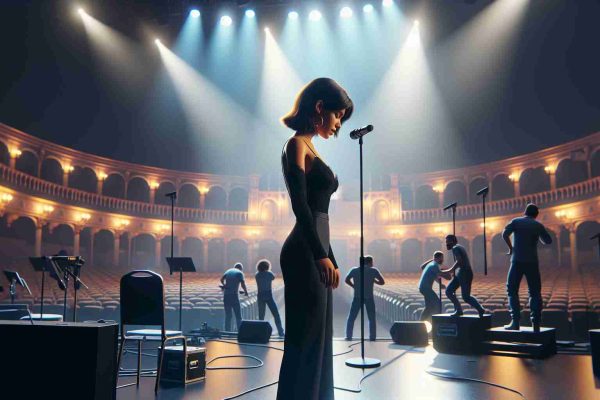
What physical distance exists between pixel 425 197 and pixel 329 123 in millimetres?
31292

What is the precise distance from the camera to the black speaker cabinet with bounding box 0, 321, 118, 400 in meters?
2.52

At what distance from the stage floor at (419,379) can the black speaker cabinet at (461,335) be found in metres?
0.26

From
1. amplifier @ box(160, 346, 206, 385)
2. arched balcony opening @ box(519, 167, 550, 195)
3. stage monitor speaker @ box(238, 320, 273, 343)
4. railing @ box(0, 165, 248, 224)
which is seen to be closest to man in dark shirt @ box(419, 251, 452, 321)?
stage monitor speaker @ box(238, 320, 273, 343)

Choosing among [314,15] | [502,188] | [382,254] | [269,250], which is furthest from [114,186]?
[502,188]

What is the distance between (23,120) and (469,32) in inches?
838

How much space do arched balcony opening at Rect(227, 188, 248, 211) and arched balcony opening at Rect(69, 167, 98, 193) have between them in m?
9.83

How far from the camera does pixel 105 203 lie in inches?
1041

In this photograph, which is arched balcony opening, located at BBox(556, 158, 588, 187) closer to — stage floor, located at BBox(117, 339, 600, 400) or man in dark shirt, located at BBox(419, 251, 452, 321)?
man in dark shirt, located at BBox(419, 251, 452, 321)

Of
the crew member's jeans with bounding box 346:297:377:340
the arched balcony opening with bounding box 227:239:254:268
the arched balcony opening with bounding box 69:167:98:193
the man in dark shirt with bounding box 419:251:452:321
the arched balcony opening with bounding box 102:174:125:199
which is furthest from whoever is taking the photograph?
the arched balcony opening with bounding box 227:239:254:268

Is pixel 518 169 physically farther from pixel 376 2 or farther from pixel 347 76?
pixel 376 2

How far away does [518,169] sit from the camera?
27047 millimetres

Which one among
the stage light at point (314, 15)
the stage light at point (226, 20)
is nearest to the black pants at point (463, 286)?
the stage light at point (314, 15)

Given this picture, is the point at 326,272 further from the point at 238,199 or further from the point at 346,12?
the point at 238,199

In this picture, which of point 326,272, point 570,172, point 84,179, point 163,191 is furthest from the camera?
point 163,191
